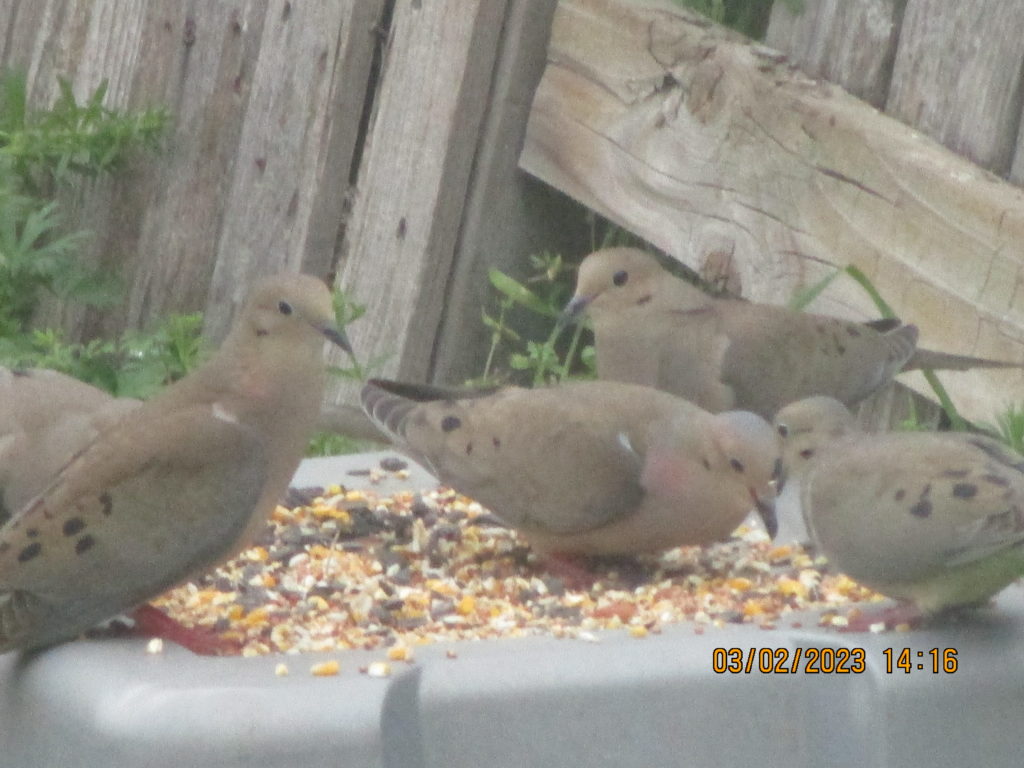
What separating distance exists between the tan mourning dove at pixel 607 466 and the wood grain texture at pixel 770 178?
72 centimetres

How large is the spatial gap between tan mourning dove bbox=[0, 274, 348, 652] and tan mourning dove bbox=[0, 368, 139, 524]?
0.54 meters

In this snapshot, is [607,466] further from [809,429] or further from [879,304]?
[879,304]

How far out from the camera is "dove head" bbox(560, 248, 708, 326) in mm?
4473

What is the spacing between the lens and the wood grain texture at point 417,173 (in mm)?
4875

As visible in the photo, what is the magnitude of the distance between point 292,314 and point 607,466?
0.65 meters

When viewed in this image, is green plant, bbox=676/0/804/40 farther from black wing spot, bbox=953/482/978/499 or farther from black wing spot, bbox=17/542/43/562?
black wing spot, bbox=17/542/43/562

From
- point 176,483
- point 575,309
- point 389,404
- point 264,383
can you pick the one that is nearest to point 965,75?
point 575,309

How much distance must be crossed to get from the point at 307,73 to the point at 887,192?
1910 millimetres

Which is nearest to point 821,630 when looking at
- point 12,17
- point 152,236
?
point 152,236

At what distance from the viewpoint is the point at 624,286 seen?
449 centimetres

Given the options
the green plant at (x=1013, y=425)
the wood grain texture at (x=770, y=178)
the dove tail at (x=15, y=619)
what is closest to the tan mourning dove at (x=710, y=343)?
the wood grain texture at (x=770, y=178)

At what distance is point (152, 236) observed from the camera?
5.80m

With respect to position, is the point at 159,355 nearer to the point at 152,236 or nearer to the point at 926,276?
the point at 152,236

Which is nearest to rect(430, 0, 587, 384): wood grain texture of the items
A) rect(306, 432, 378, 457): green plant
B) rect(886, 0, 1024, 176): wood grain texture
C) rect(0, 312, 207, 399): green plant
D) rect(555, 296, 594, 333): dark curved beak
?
rect(306, 432, 378, 457): green plant
